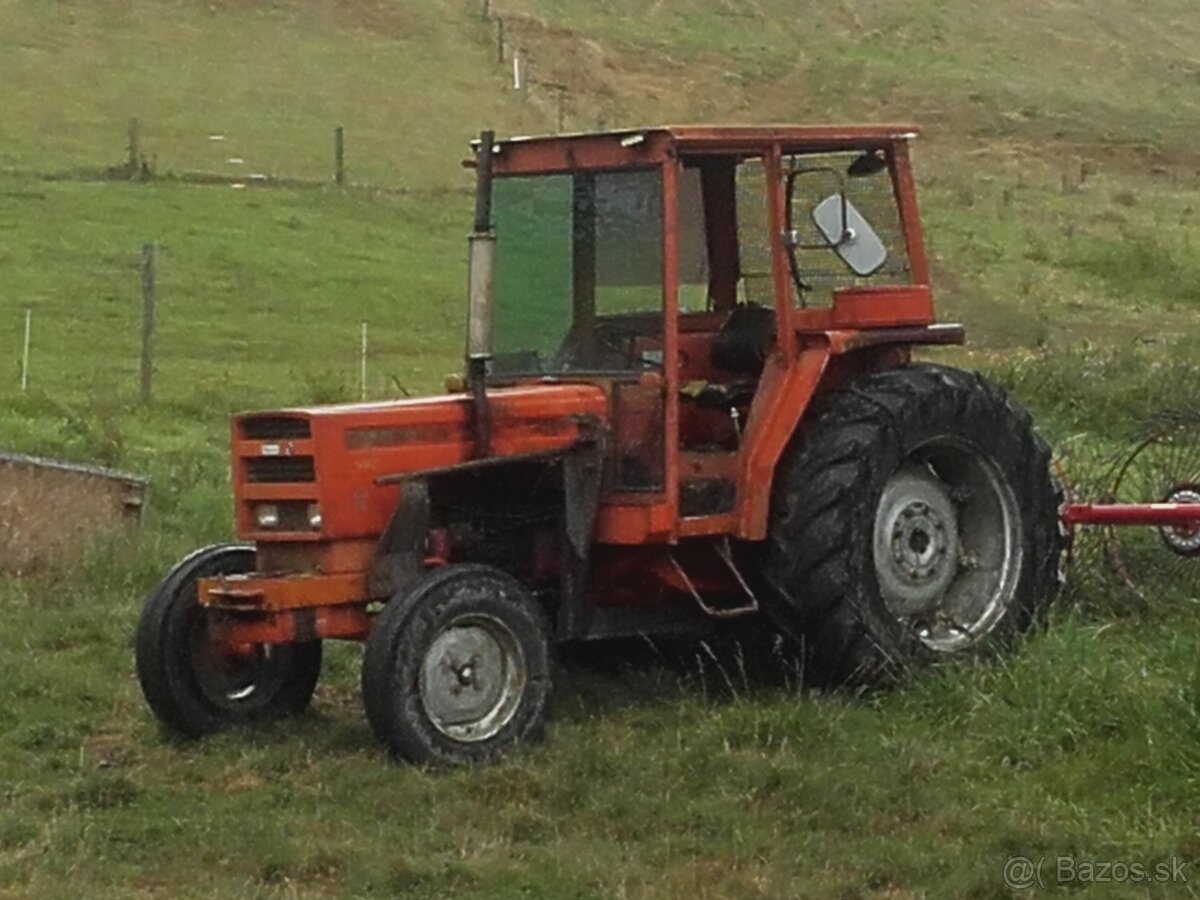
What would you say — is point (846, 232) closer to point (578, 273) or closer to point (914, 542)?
point (578, 273)

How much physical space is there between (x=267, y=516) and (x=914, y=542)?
106 inches

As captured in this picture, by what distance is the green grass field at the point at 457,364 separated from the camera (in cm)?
736

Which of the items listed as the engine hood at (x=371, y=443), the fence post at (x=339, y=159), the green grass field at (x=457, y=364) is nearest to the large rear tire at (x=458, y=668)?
the green grass field at (x=457, y=364)

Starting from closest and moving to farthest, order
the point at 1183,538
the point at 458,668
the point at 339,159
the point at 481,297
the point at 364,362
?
the point at 458,668 → the point at 481,297 → the point at 1183,538 → the point at 364,362 → the point at 339,159

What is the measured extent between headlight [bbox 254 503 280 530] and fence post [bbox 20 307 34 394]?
10.9 m

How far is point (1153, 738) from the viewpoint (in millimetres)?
7832

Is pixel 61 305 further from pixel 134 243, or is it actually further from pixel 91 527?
pixel 91 527

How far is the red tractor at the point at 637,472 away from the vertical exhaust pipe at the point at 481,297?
0.01 meters

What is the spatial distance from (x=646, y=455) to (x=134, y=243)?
761 inches

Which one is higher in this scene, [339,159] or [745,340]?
[339,159]

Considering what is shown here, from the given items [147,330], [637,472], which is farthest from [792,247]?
[147,330]

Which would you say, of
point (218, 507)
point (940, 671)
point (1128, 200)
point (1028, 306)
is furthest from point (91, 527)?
point (1128, 200)

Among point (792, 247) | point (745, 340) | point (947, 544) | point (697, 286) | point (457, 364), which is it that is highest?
point (457, 364)

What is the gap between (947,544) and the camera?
984cm
